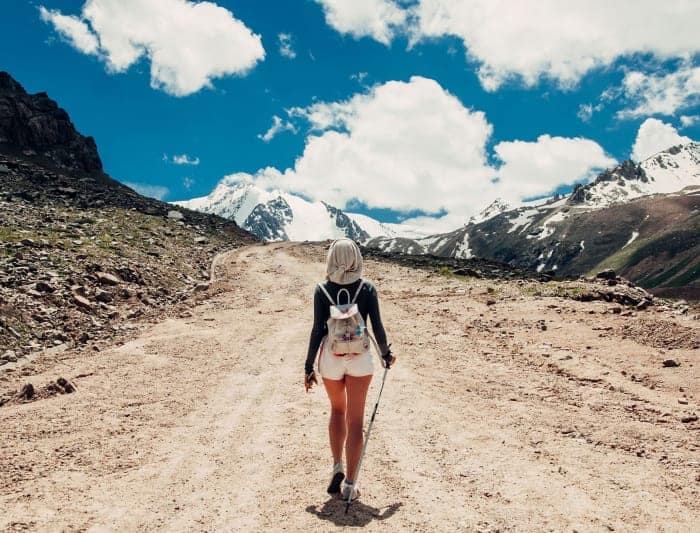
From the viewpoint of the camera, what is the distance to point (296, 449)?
8.22 metres

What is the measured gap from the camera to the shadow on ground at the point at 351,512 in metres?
6.11

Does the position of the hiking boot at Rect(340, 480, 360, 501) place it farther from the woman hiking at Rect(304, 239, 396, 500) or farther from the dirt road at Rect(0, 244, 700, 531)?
the dirt road at Rect(0, 244, 700, 531)

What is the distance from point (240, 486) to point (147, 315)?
47.3ft

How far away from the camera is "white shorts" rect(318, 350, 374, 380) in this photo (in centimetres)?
645

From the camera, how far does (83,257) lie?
950 inches

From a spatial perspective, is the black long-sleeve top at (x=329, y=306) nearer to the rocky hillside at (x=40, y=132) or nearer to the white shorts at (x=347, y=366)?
the white shorts at (x=347, y=366)

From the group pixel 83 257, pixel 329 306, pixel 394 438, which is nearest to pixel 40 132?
pixel 83 257

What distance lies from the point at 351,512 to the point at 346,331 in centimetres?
218

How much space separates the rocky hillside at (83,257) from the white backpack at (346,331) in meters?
11.8

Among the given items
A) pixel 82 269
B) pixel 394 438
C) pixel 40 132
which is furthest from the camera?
pixel 40 132

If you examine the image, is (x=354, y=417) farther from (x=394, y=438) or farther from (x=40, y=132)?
(x=40, y=132)

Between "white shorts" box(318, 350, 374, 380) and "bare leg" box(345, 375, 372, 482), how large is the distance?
0.08 m

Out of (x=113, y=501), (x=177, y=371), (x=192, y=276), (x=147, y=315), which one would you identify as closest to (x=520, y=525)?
(x=113, y=501)

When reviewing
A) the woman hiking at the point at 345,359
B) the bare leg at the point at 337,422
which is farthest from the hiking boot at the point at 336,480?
the bare leg at the point at 337,422
